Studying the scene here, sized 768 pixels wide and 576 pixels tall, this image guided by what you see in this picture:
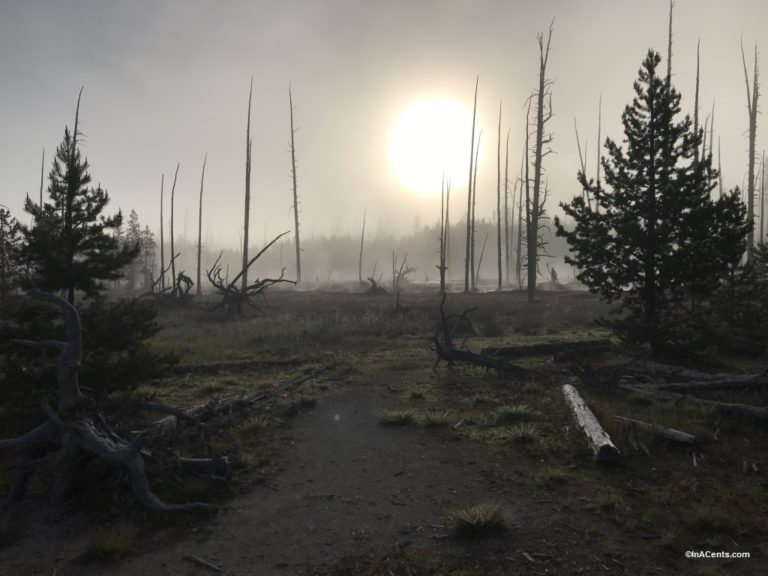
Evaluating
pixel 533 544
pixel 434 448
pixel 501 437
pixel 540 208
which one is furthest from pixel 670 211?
pixel 540 208

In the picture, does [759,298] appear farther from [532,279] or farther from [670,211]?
[532,279]

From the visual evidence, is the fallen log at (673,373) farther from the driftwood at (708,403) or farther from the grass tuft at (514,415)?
the grass tuft at (514,415)

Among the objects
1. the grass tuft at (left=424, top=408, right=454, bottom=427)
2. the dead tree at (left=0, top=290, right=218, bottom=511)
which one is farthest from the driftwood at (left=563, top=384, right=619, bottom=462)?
the dead tree at (left=0, top=290, right=218, bottom=511)

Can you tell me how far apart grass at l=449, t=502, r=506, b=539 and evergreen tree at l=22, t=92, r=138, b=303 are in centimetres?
748

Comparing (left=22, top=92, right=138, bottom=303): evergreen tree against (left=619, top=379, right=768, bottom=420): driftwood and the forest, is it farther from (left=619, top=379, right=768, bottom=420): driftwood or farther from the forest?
(left=619, top=379, right=768, bottom=420): driftwood

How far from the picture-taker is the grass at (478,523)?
5.07m

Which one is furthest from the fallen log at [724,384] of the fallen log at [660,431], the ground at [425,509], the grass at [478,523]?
the grass at [478,523]

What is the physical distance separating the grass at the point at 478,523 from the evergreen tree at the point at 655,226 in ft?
31.3

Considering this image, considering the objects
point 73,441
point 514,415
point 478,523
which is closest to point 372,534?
point 478,523

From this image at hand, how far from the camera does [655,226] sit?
13.2 m

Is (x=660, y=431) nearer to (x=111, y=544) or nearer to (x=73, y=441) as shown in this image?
(x=111, y=544)

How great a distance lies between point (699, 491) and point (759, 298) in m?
12.2

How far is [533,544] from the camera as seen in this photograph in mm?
4840

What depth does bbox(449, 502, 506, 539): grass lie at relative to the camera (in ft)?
16.6
